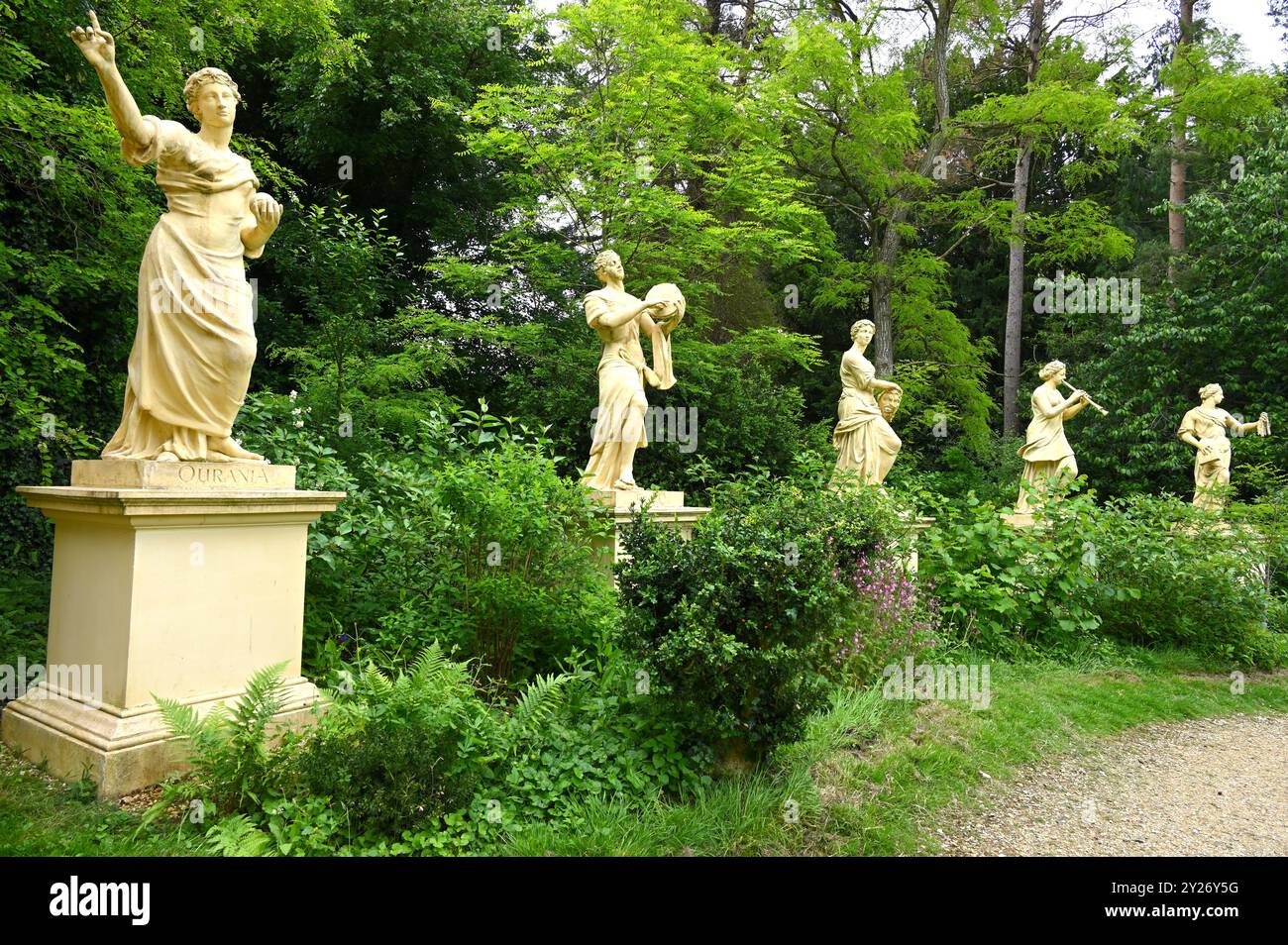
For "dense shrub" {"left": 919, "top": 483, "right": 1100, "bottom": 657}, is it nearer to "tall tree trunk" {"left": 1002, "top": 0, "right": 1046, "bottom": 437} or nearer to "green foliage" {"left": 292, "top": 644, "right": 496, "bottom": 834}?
"green foliage" {"left": 292, "top": 644, "right": 496, "bottom": 834}

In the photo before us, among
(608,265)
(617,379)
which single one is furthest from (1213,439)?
(608,265)

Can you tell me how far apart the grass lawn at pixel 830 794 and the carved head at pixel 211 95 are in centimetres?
341

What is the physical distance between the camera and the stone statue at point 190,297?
163 inches

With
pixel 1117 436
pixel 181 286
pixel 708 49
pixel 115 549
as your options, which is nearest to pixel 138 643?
pixel 115 549

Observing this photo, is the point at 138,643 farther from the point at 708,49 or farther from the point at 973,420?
the point at 973,420

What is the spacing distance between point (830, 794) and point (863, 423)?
6.48 metres

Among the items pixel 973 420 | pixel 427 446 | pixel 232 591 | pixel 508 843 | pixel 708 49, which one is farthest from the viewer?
pixel 973 420

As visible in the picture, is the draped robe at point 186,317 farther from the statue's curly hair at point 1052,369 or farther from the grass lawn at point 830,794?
the statue's curly hair at point 1052,369

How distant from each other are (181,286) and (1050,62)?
1983 cm

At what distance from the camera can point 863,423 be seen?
32.4 feet

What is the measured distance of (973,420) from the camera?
1748 centimetres

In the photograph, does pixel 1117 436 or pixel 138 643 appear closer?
pixel 138 643

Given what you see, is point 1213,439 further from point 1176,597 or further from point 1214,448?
point 1176,597

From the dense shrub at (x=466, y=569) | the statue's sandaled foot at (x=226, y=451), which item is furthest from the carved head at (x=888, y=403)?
the statue's sandaled foot at (x=226, y=451)
